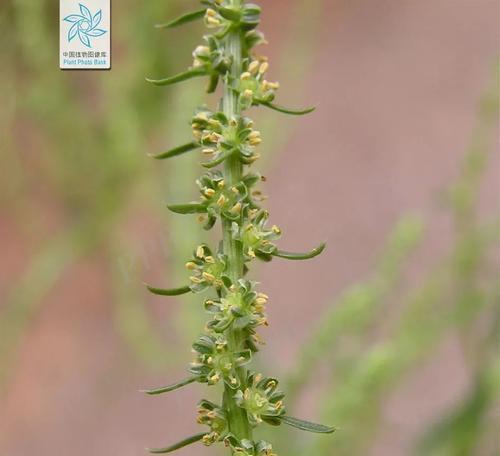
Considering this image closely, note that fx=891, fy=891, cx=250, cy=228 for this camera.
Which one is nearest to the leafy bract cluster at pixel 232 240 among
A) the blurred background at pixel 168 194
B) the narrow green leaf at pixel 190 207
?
the narrow green leaf at pixel 190 207

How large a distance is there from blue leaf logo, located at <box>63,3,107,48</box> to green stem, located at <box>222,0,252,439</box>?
0.09 metres

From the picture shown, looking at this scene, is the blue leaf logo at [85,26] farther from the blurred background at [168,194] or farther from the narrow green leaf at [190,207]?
the blurred background at [168,194]

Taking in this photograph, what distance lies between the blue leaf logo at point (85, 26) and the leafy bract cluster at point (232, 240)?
0.27ft

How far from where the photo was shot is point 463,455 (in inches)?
20.5

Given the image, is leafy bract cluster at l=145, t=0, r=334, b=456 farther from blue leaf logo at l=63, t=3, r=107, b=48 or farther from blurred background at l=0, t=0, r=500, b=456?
blurred background at l=0, t=0, r=500, b=456

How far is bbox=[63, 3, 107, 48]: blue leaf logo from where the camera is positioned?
0.24 meters

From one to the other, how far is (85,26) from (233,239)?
0.11 metres

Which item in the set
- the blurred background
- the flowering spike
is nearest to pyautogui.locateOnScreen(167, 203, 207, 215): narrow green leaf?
the flowering spike

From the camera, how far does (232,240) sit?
159mm

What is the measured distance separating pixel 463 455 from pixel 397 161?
0.33 m

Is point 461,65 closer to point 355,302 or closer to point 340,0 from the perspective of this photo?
point 340,0

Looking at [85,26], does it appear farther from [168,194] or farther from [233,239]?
[168,194]

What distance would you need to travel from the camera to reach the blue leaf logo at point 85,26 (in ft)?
0.79

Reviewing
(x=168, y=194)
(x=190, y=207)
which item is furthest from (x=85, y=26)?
(x=168, y=194)
